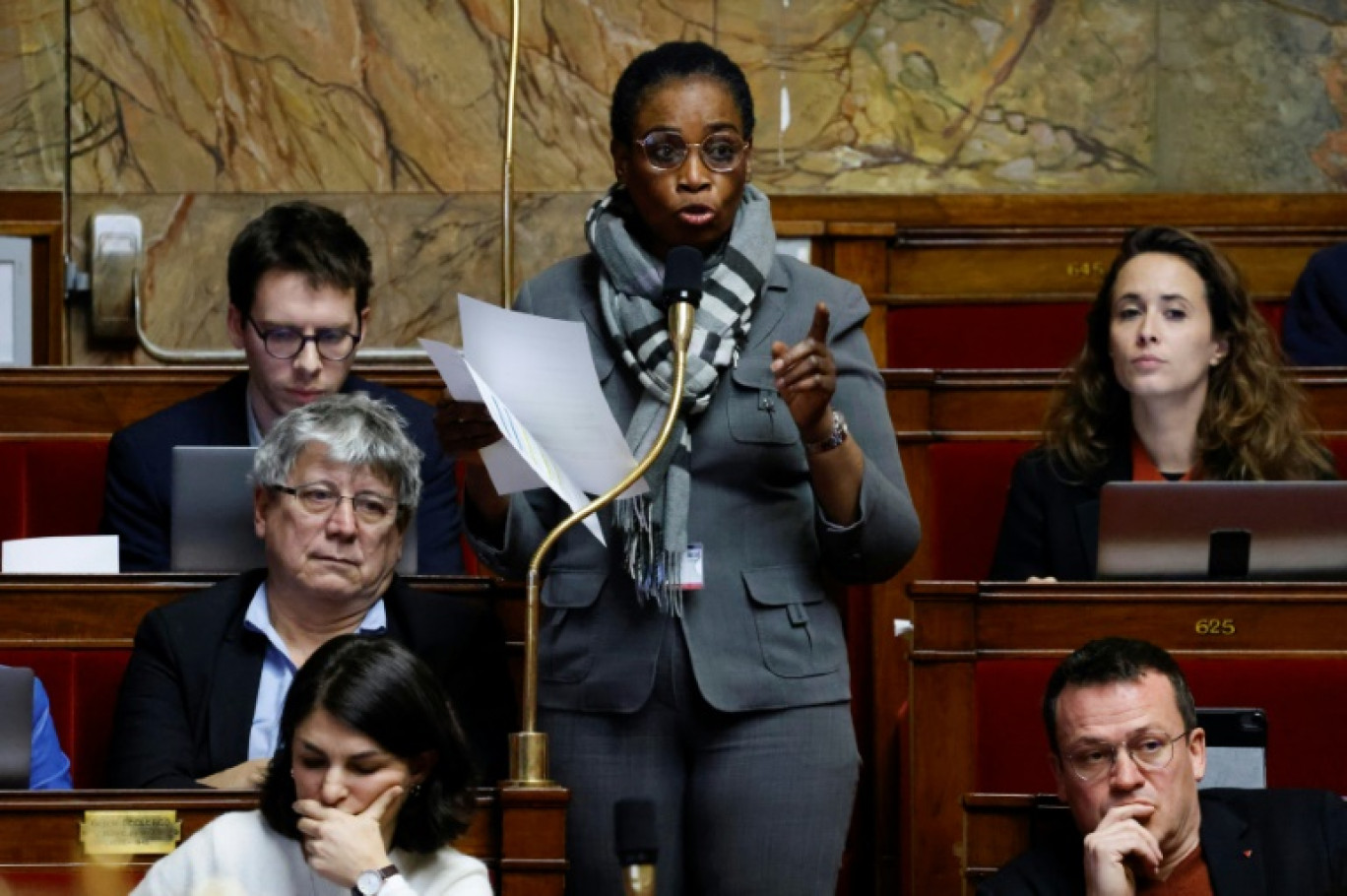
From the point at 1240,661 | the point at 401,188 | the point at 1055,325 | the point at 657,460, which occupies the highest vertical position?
the point at 401,188

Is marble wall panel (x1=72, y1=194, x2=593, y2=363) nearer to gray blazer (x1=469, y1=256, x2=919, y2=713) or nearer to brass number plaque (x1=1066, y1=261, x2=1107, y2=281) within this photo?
brass number plaque (x1=1066, y1=261, x2=1107, y2=281)

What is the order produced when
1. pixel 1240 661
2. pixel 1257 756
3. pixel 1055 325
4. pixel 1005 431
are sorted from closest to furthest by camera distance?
pixel 1257 756, pixel 1240 661, pixel 1005 431, pixel 1055 325

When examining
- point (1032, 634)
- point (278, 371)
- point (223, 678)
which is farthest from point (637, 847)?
point (278, 371)

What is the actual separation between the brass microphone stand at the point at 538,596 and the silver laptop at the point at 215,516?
0.59 m

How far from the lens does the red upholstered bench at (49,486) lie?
145 inches

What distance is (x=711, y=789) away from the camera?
7.87ft

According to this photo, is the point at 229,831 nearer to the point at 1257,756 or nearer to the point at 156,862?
the point at 156,862

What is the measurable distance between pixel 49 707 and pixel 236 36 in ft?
7.70

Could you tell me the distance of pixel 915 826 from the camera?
2.83 m

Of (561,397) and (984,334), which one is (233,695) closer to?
(561,397)

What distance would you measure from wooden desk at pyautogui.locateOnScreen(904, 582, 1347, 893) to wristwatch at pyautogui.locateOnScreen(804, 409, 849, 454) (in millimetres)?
505

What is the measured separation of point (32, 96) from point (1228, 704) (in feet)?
9.76

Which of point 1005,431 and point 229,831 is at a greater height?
point 1005,431

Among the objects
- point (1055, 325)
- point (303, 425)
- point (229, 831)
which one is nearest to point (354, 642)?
point (229, 831)
